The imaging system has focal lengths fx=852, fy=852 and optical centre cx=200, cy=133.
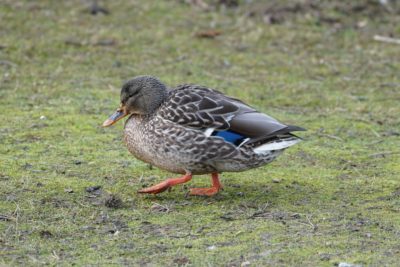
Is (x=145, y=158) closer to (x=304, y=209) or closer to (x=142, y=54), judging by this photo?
(x=304, y=209)

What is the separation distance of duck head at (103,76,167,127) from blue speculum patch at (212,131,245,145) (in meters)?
0.59

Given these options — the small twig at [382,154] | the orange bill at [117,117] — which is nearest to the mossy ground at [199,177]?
the small twig at [382,154]

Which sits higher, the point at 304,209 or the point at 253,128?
the point at 253,128

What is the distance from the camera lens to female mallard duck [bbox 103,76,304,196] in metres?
6.29

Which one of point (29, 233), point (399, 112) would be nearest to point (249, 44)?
point (399, 112)

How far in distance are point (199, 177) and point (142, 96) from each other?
95 centimetres

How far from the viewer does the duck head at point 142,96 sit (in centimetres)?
659

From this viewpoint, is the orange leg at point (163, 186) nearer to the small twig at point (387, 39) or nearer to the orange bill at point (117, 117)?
the orange bill at point (117, 117)

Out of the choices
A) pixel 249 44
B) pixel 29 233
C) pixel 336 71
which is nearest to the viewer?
pixel 29 233

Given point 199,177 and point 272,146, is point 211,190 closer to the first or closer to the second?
point 272,146

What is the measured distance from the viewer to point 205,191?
6.44m

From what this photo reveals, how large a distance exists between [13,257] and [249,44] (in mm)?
7021

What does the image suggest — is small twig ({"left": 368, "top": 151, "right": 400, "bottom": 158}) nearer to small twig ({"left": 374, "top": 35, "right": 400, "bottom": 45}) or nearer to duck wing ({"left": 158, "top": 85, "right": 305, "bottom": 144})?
duck wing ({"left": 158, "top": 85, "right": 305, "bottom": 144})

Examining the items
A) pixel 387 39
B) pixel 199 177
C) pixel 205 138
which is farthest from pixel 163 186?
pixel 387 39
